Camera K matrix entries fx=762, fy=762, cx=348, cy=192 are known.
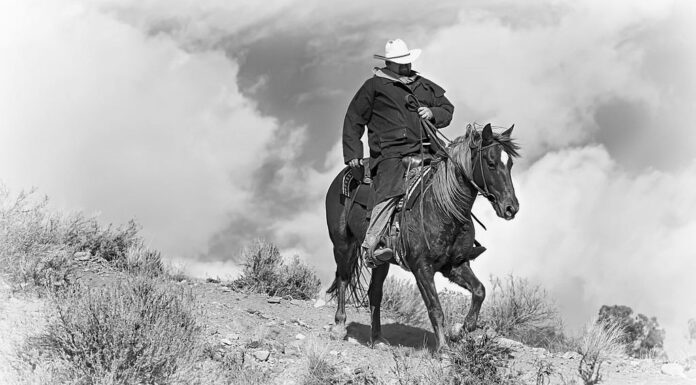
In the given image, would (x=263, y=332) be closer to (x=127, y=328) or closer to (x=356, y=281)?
(x=356, y=281)

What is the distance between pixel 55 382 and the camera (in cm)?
696

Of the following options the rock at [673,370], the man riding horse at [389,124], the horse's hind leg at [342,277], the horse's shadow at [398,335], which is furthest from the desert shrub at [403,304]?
the rock at [673,370]

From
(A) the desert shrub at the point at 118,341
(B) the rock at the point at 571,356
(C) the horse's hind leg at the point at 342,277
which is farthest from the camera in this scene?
(C) the horse's hind leg at the point at 342,277

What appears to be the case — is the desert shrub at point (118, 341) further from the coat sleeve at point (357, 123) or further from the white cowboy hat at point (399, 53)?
the white cowboy hat at point (399, 53)

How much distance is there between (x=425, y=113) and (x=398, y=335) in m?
3.64

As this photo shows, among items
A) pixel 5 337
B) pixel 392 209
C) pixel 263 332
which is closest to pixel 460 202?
pixel 392 209

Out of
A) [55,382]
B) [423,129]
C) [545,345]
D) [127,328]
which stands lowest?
[55,382]

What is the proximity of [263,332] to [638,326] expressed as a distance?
1284 cm

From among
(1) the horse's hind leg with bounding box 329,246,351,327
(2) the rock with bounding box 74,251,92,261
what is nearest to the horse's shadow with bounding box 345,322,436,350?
(1) the horse's hind leg with bounding box 329,246,351,327

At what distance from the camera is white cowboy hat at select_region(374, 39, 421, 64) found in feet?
31.2

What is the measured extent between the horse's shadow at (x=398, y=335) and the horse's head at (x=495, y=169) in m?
2.95

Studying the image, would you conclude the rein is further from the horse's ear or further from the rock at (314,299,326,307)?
the rock at (314,299,326,307)

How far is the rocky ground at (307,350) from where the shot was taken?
313 inches

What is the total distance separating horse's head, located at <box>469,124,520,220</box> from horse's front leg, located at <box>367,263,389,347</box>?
2340 mm
